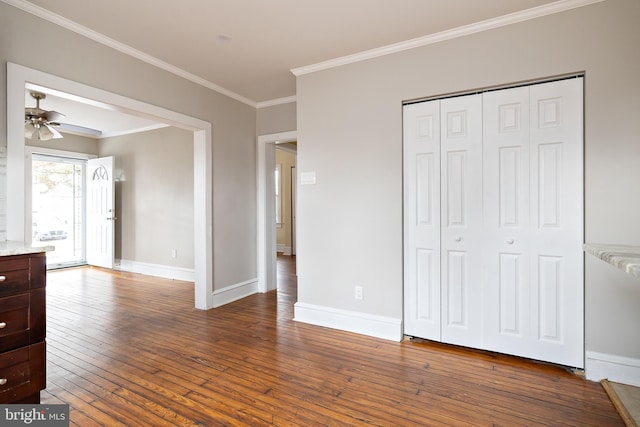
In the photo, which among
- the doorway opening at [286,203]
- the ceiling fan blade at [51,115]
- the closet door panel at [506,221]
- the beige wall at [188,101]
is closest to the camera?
the beige wall at [188,101]

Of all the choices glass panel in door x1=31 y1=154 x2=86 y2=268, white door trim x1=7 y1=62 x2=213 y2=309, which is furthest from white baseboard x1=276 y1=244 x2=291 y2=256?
white door trim x1=7 y1=62 x2=213 y2=309

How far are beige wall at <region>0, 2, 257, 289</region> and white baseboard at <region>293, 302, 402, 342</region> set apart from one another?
1.26m

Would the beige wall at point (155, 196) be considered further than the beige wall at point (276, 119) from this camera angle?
Yes

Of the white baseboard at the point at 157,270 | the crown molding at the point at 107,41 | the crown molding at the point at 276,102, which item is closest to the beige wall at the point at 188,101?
the crown molding at the point at 107,41

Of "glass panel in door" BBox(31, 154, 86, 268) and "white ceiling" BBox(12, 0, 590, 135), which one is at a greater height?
"white ceiling" BBox(12, 0, 590, 135)

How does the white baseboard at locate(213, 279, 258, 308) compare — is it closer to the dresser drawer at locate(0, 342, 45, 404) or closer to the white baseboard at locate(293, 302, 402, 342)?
the white baseboard at locate(293, 302, 402, 342)

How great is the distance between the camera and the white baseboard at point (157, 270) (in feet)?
17.2

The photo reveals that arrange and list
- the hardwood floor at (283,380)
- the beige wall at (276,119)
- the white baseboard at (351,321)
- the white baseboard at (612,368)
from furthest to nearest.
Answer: the beige wall at (276,119) < the white baseboard at (351,321) < the white baseboard at (612,368) < the hardwood floor at (283,380)

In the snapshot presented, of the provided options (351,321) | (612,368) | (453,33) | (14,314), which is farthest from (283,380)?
(453,33)

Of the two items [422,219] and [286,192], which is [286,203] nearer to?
[286,192]

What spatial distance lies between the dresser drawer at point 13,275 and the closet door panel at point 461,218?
2844 millimetres

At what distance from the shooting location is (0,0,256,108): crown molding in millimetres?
2250

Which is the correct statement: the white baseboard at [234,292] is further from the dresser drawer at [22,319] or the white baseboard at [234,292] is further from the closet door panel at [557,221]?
the closet door panel at [557,221]

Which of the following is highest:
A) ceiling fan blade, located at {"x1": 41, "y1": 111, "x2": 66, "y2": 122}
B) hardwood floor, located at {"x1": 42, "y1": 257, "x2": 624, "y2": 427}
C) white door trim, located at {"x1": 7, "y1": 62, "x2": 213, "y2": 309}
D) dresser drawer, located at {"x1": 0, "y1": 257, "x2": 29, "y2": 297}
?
ceiling fan blade, located at {"x1": 41, "y1": 111, "x2": 66, "y2": 122}
